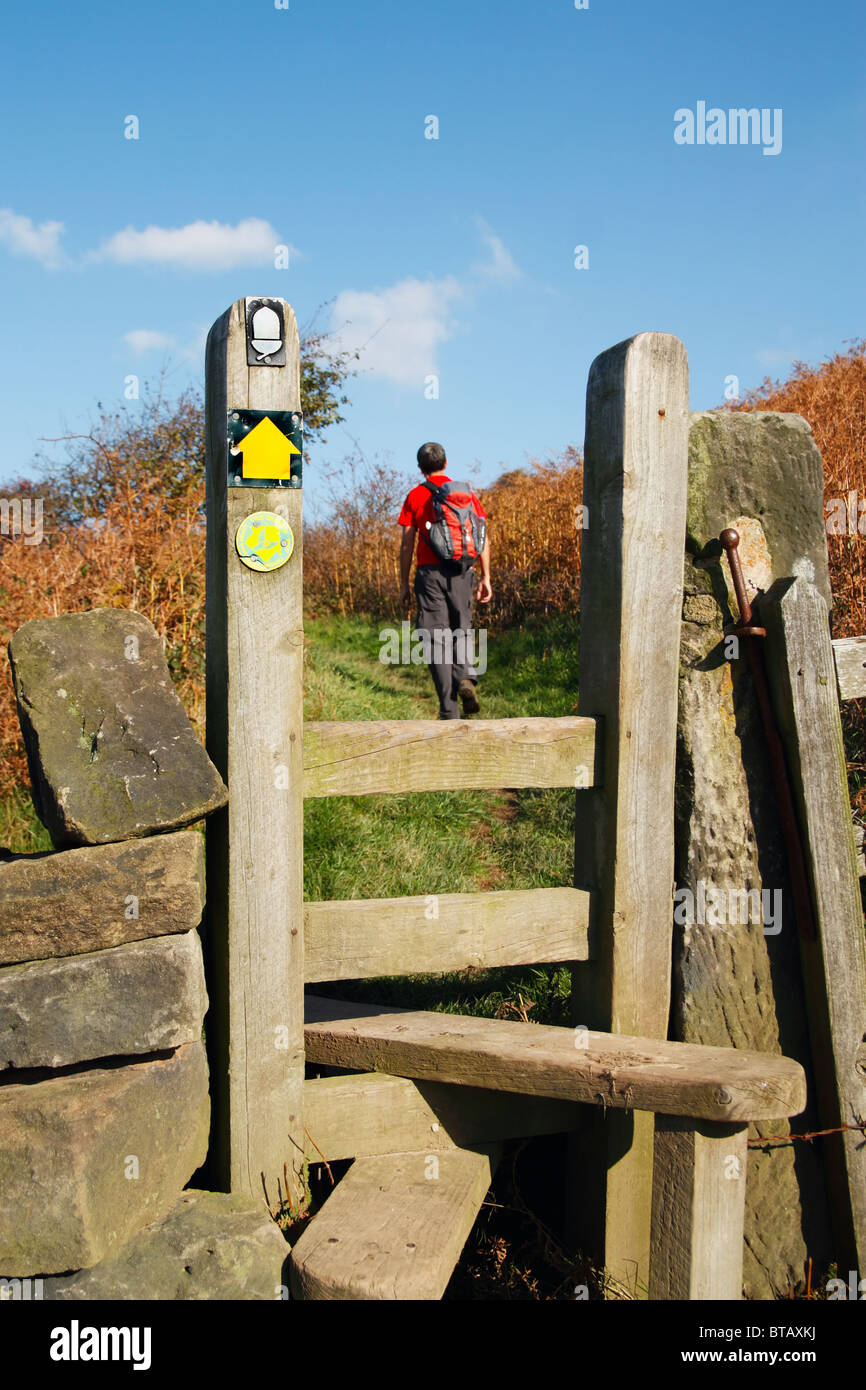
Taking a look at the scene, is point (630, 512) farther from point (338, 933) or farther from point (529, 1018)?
point (529, 1018)

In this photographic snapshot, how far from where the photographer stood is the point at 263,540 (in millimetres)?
2619

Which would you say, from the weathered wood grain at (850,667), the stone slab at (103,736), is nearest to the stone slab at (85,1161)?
the stone slab at (103,736)

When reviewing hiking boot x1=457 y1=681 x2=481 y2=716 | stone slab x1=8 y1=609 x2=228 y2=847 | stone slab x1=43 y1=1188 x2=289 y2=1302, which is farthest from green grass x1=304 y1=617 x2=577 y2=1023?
stone slab x1=8 y1=609 x2=228 y2=847

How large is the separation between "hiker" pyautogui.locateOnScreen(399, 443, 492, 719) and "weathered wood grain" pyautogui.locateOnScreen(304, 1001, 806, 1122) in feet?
13.5

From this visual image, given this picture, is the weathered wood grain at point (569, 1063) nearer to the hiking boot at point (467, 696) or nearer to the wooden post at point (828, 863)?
the wooden post at point (828, 863)

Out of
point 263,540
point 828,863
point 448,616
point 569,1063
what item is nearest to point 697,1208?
point 569,1063

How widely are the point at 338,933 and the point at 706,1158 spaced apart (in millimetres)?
1107

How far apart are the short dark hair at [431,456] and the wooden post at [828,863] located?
172 inches

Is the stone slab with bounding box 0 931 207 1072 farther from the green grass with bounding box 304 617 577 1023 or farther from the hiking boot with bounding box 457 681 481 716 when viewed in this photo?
the hiking boot with bounding box 457 681 481 716

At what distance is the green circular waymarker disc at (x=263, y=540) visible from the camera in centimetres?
261

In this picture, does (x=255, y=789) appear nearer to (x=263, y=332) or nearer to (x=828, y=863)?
(x=263, y=332)

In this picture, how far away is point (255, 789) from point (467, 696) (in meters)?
4.75

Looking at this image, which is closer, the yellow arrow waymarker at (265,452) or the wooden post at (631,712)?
the yellow arrow waymarker at (265,452)

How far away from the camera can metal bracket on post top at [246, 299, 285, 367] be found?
102 inches
